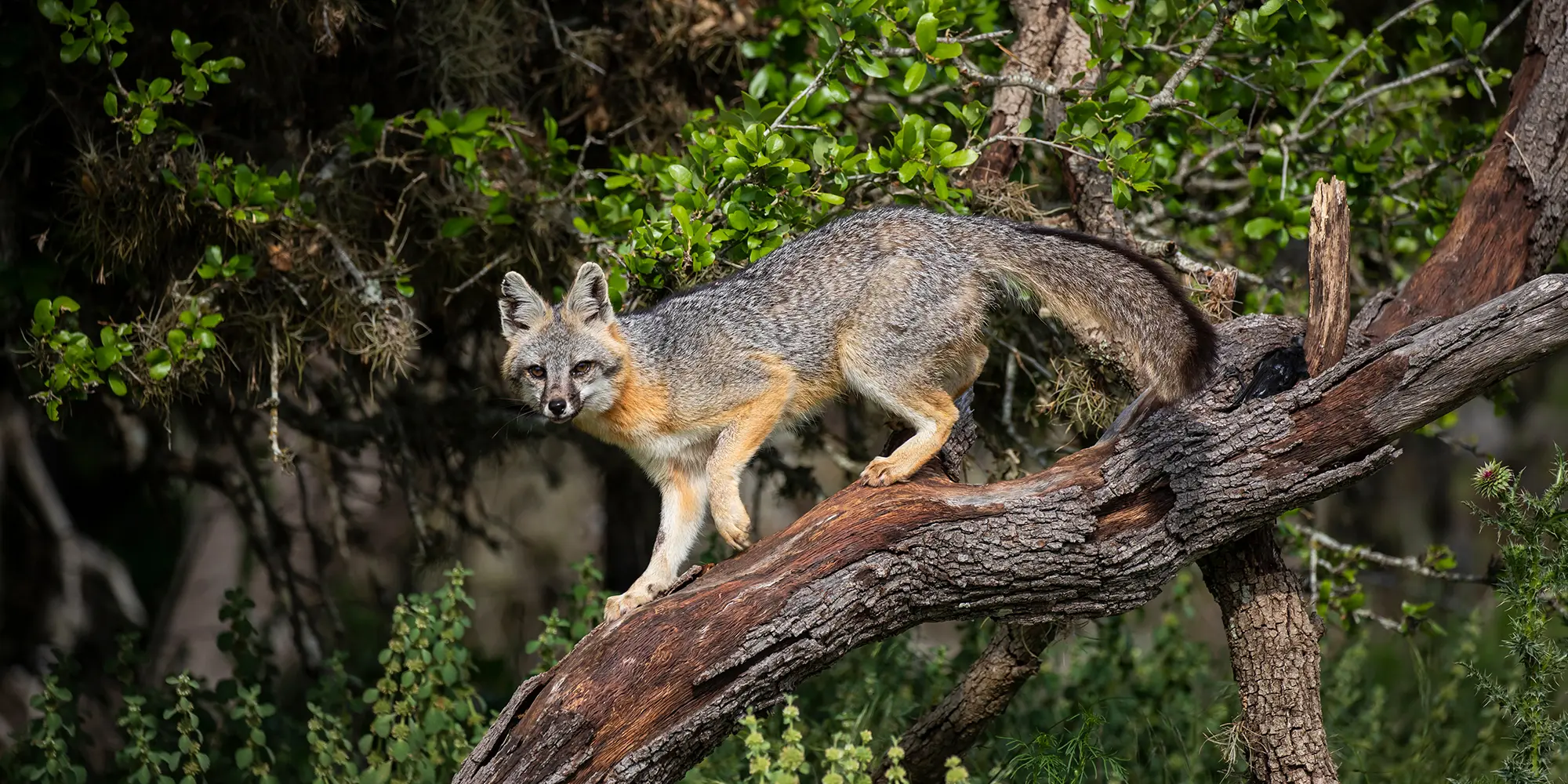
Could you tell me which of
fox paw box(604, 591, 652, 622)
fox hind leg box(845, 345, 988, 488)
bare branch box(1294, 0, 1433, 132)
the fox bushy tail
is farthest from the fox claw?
bare branch box(1294, 0, 1433, 132)

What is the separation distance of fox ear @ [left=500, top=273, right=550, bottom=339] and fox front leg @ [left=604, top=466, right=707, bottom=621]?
88 centimetres

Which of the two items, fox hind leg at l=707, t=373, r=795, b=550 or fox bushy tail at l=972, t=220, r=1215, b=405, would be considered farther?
fox hind leg at l=707, t=373, r=795, b=550

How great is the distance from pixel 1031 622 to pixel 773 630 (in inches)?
43.6

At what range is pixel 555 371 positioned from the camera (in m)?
5.44

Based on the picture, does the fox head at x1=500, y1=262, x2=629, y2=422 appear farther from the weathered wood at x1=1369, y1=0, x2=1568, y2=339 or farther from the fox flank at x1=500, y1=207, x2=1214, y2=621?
the weathered wood at x1=1369, y1=0, x2=1568, y2=339

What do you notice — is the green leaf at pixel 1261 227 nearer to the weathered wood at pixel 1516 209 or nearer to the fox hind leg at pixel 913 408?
the weathered wood at pixel 1516 209

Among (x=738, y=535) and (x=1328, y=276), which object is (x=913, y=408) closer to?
(x=738, y=535)

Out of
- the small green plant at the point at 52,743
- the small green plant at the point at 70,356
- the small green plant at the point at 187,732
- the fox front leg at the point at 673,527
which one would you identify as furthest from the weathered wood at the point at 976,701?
the small green plant at the point at 70,356

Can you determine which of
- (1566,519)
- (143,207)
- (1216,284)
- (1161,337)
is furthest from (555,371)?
(1566,519)

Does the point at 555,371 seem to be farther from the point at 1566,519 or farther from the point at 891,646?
the point at 1566,519

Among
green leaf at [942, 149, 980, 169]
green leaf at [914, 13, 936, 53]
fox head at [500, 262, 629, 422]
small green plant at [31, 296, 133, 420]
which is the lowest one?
fox head at [500, 262, 629, 422]

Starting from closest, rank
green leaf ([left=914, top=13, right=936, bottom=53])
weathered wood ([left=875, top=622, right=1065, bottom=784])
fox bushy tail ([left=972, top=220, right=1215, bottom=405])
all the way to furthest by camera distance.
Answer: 1. fox bushy tail ([left=972, top=220, right=1215, bottom=405])
2. green leaf ([left=914, top=13, right=936, bottom=53])
3. weathered wood ([left=875, top=622, right=1065, bottom=784])

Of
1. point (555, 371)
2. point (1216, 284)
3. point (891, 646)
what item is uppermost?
point (555, 371)

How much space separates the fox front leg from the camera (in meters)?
5.45
